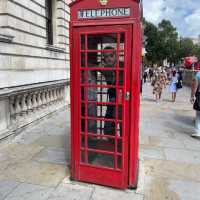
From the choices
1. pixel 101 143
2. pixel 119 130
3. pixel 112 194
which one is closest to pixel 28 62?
pixel 101 143

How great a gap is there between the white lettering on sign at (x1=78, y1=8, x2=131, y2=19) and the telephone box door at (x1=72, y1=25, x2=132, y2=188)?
0.51 feet

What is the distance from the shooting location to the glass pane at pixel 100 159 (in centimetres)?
347

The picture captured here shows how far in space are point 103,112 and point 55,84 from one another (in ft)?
16.4

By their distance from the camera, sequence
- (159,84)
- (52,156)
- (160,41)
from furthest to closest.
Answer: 1. (160,41)
2. (159,84)
3. (52,156)

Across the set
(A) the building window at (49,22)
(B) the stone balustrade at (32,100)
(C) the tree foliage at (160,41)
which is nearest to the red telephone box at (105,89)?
(B) the stone balustrade at (32,100)

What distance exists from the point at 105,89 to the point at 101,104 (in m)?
0.22

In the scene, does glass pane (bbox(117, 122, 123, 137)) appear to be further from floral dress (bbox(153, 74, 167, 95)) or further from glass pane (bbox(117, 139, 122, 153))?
floral dress (bbox(153, 74, 167, 95))

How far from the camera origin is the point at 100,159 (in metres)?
3.54

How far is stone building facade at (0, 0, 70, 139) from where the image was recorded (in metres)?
5.52

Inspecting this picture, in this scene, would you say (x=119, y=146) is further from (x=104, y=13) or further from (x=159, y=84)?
(x=159, y=84)

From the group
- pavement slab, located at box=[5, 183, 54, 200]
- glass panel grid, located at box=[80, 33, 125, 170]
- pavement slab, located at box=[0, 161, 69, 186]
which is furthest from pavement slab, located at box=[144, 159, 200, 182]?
pavement slab, located at box=[5, 183, 54, 200]

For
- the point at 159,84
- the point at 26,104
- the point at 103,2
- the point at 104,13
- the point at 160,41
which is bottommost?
the point at 26,104

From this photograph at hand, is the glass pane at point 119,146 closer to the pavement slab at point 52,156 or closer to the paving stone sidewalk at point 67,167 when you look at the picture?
the paving stone sidewalk at point 67,167

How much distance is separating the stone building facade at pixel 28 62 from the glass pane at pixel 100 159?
2.43m
